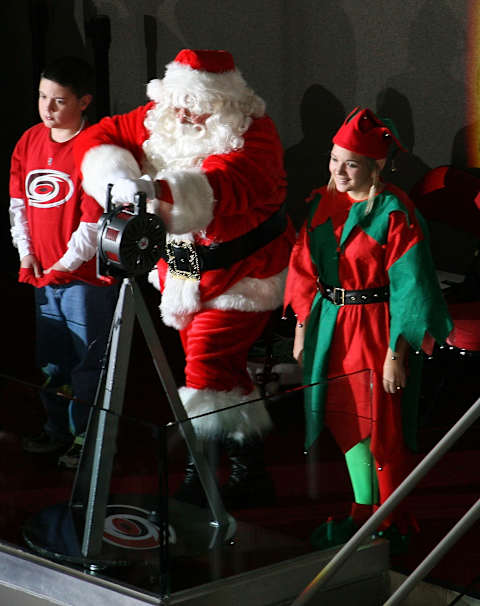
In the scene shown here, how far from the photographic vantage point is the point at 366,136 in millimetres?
2875

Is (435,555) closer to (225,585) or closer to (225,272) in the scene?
(225,585)

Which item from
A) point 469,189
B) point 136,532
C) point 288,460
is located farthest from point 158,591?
point 469,189

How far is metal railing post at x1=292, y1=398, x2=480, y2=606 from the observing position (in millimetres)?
2055

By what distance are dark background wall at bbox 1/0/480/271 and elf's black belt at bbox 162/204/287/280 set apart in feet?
5.82

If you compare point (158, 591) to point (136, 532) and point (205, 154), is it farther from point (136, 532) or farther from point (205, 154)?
point (205, 154)

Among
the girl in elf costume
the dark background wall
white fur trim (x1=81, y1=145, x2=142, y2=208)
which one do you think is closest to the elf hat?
the girl in elf costume

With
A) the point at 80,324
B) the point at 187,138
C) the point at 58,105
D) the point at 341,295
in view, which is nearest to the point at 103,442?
the point at 341,295

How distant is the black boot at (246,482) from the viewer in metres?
2.47

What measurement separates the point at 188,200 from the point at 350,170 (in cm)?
42

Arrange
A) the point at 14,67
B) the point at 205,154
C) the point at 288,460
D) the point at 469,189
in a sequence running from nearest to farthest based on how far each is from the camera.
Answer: the point at 288,460, the point at 205,154, the point at 469,189, the point at 14,67

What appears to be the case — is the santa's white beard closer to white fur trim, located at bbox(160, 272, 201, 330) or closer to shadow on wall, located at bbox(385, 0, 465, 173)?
white fur trim, located at bbox(160, 272, 201, 330)

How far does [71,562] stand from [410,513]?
115 cm

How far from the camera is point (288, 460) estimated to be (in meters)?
2.55

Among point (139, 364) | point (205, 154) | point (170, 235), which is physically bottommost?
point (139, 364)
